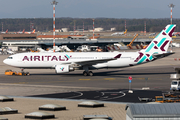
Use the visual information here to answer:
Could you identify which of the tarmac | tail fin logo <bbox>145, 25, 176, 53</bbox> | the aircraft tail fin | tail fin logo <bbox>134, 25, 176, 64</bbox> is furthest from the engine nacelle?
tail fin logo <bbox>145, 25, 176, 53</bbox>

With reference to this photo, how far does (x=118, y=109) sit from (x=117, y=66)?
32231mm

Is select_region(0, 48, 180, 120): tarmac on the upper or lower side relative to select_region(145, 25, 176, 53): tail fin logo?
lower

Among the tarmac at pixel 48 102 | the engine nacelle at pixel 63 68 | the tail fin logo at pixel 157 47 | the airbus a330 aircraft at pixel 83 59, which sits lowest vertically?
the tarmac at pixel 48 102

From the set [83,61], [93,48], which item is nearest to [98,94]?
[83,61]

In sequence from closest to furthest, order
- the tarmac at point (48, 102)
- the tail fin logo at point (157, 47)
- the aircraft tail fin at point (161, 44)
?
the tarmac at point (48, 102), the tail fin logo at point (157, 47), the aircraft tail fin at point (161, 44)

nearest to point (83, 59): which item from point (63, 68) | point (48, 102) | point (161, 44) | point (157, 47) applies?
point (63, 68)

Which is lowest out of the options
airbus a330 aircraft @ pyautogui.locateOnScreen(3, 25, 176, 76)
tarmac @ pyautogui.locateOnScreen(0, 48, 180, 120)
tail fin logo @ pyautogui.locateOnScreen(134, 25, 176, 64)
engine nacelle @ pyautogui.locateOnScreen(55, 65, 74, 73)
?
tarmac @ pyautogui.locateOnScreen(0, 48, 180, 120)

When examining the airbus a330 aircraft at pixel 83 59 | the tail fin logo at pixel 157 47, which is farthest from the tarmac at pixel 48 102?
the tail fin logo at pixel 157 47

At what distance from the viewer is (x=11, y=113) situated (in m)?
30.5

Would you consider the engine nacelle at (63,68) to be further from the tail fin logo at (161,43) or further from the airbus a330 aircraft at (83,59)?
the tail fin logo at (161,43)

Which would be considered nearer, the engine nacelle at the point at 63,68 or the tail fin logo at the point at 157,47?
the engine nacelle at the point at 63,68

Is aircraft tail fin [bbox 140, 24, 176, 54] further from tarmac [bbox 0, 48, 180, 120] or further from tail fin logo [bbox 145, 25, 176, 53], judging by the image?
tarmac [bbox 0, 48, 180, 120]

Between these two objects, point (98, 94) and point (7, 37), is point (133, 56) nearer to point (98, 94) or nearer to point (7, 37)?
point (98, 94)

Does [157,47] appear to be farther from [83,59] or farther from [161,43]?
[83,59]
